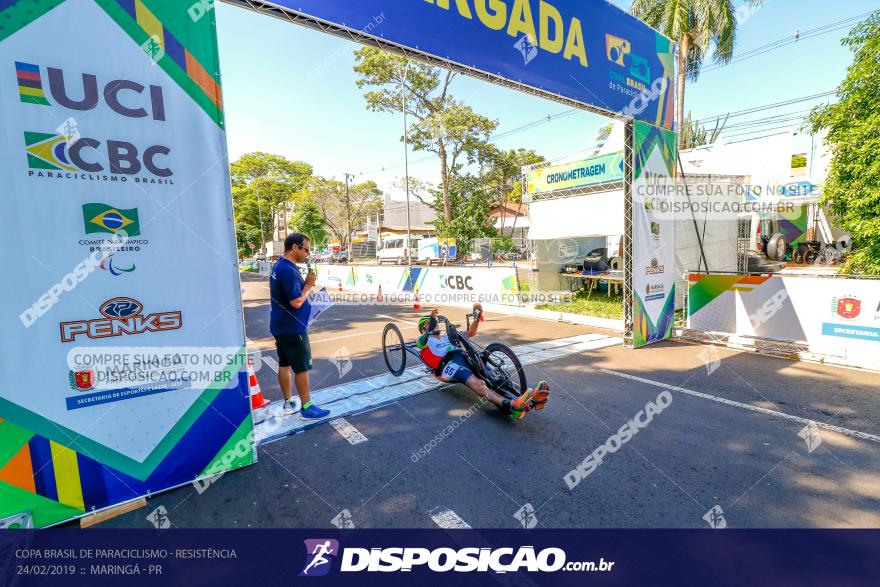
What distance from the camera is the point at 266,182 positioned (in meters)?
47.6

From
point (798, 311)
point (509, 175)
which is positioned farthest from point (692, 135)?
point (798, 311)

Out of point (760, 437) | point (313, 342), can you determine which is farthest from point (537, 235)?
point (760, 437)

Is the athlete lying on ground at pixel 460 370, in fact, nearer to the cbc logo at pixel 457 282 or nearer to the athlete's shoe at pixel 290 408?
the athlete's shoe at pixel 290 408

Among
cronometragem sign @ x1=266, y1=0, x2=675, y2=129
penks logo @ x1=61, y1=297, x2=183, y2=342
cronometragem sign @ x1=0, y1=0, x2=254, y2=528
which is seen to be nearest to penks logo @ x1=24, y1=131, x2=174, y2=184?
cronometragem sign @ x1=0, y1=0, x2=254, y2=528

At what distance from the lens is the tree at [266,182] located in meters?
48.2

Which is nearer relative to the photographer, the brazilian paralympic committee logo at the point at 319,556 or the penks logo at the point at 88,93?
the brazilian paralympic committee logo at the point at 319,556

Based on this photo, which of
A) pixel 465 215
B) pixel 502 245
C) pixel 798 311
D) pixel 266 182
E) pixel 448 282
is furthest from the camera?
pixel 266 182

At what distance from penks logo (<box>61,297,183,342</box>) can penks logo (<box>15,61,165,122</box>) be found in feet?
4.69

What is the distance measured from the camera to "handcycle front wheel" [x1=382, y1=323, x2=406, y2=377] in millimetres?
6047

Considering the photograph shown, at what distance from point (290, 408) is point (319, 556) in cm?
240

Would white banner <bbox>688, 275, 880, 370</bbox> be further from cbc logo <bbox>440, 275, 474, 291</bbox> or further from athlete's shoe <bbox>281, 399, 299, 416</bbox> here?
athlete's shoe <bbox>281, 399, 299, 416</bbox>

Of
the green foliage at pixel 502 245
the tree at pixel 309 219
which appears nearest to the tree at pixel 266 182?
the tree at pixel 309 219

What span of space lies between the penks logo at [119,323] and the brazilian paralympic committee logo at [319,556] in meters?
2.05

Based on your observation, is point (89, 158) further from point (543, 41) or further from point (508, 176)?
point (508, 176)
